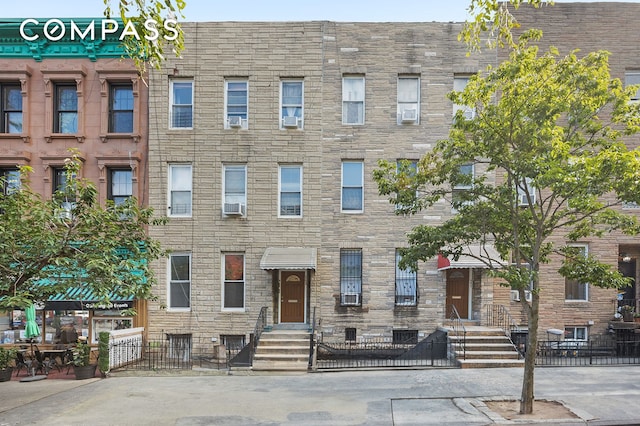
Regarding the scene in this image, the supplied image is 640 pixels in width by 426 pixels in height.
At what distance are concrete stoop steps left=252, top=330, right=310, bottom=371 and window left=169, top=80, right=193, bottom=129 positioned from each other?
8.48 m

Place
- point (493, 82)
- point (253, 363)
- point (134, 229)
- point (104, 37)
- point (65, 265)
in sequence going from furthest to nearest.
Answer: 1. point (104, 37)
2. point (253, 363)
3. point (134, 229)
4. point (493, 82)
5. point (65, 265)

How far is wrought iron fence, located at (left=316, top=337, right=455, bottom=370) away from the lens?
45.3 feet

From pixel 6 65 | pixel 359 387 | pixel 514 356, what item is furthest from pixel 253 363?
pixel 6 65

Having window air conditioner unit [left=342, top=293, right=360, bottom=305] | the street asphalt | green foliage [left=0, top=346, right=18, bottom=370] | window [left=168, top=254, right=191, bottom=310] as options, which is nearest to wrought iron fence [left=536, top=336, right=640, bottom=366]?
the street asphalt

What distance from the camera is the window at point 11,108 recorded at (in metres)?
16.5

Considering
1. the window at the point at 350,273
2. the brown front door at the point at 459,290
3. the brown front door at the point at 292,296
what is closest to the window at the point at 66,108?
the brown front door at the point at 292,296

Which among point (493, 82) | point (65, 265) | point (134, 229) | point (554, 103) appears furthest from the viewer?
point (134, 229)

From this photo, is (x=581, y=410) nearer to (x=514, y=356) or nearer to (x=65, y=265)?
(x=514, y=356)

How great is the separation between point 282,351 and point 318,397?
3.86 m

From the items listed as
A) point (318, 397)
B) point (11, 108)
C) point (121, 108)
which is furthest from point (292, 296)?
point (11, 108)

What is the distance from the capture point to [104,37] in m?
15.9

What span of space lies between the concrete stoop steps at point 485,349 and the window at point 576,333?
385cm

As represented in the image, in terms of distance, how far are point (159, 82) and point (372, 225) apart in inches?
382

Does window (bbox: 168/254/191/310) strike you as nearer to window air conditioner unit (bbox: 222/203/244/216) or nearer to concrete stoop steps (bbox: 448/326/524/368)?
window air conditioner unit (bbox: 222/203/244/216)
